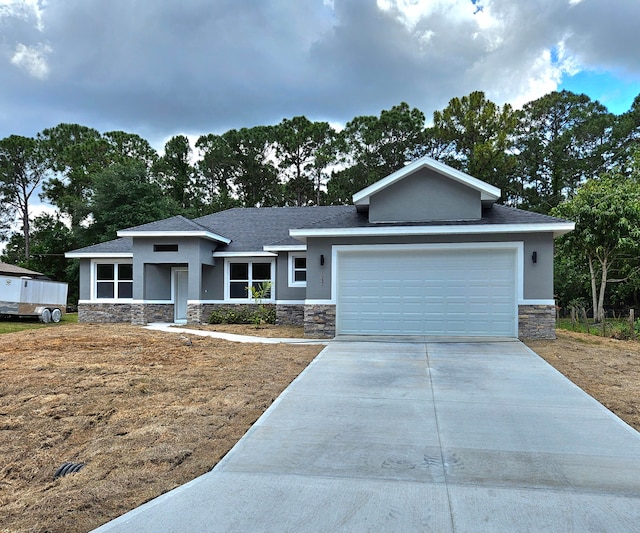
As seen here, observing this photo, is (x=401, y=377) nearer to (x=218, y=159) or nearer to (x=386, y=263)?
(x=386, y=263)

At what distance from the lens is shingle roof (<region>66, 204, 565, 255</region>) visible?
40.9 ft

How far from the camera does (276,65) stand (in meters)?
17.2

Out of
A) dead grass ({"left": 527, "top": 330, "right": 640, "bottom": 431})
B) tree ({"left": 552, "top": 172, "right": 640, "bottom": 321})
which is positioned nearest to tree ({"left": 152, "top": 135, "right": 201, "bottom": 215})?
tree ({"left": 552, "top": 172, "right": 640, "bottom": 321})

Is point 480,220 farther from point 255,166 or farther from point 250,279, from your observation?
point 255,166

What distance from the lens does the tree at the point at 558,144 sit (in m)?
29.3

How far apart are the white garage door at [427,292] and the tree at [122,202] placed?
20.9 m

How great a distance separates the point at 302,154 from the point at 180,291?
18855 mm

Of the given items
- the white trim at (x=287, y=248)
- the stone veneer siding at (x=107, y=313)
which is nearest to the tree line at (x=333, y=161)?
the stone veneer siding at (x=107, y=313)

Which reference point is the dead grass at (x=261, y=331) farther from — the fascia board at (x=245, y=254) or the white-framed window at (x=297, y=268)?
the fascia board at (x=245, y=254)

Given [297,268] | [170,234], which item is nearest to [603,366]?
[297,268]

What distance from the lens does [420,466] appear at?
Answer: 3.98 m

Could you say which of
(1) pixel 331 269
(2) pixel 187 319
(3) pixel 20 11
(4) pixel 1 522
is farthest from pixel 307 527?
(3) pixel 20 11

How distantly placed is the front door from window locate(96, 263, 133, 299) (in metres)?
1.99

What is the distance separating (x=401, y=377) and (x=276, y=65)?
14.1 meters
